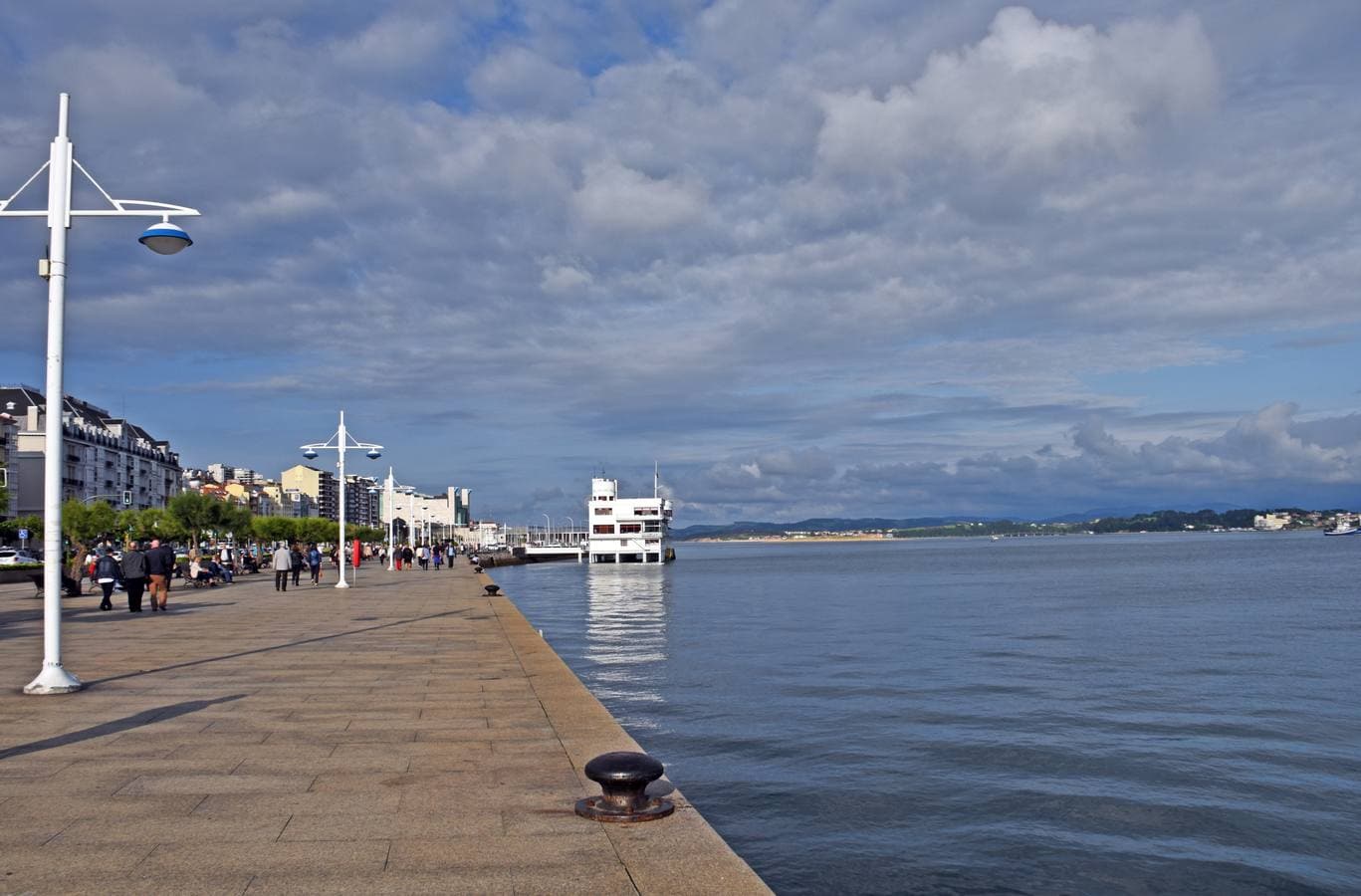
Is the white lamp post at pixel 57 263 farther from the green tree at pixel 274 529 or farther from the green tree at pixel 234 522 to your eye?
the green tree at pixel 274 529

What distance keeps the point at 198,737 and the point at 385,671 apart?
5.08m

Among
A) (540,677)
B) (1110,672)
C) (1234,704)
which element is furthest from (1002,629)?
(540,677)

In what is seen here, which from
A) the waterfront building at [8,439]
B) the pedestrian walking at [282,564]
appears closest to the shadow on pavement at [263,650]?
the pedestrian walking at [282,564]

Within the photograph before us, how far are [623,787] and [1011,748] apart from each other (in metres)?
9.65

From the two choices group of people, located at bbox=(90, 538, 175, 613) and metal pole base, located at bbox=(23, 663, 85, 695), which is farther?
group of people, located at bbox=(90, 538, 175, 613)

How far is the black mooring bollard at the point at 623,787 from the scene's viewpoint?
6.71 metres

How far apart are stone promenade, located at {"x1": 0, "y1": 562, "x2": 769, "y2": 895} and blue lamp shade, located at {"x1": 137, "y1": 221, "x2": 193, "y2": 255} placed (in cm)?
466

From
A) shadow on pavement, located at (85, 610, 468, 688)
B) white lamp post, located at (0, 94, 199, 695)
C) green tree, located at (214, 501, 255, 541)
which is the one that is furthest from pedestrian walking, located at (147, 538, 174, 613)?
green tree, located at (214, 501, 255, 541)

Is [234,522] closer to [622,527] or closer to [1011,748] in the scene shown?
[622,527]

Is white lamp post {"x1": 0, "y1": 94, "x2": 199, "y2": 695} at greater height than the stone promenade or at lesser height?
greater

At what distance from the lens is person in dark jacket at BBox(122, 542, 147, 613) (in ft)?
80.2

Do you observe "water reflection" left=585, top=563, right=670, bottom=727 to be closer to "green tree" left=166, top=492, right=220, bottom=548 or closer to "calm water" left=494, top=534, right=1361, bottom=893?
"calm water" left=494, top=534, right=1361, bottom=893

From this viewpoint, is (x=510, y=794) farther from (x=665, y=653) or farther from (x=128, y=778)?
(x=665, y=653)

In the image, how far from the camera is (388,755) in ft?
28.9
